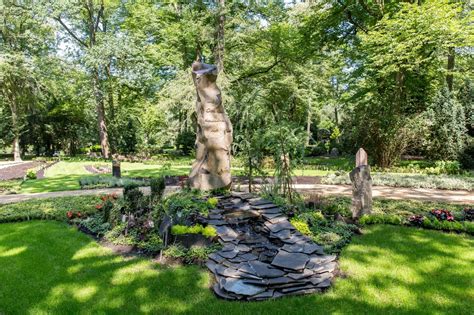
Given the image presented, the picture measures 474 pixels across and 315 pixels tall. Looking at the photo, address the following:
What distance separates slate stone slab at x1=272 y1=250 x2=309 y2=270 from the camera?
4520mm

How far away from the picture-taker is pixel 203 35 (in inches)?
730

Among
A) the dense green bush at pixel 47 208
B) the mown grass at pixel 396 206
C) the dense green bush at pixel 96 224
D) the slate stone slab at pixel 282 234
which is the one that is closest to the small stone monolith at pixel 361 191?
the mown grass at pixel 396 206

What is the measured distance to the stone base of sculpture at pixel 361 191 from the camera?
270 inches

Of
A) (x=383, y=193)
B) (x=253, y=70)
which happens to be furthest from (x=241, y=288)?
(x=253, y=70)

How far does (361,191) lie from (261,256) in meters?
3.00

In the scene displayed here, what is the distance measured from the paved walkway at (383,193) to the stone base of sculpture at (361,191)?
2.85m

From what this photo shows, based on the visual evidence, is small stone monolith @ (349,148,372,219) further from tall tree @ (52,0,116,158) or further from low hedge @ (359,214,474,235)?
tall tree @ (52,0,116,158)

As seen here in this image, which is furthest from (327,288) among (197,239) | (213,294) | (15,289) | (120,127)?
(120,127)

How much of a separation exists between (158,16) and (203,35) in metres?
6.08

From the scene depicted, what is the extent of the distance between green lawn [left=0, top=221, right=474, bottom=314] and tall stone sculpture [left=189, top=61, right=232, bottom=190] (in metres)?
2.41

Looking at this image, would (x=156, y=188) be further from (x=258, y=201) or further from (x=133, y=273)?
(x=133, y=273)

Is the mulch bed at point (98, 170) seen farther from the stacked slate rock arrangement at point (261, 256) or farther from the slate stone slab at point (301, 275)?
the slate stone slab at point (301, 275)

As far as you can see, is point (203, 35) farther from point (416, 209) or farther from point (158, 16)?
point (416, 209)

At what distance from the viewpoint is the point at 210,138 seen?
699 cm
